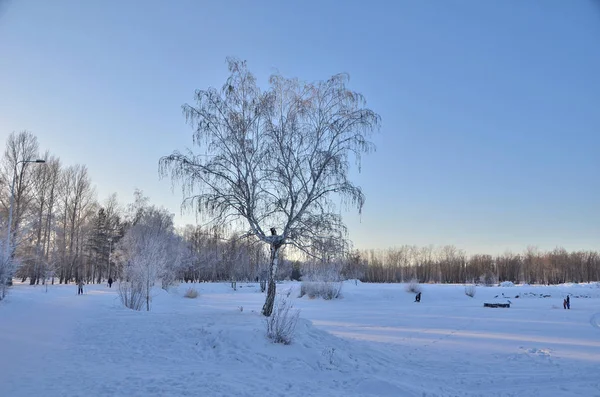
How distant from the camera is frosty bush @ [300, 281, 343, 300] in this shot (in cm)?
4166

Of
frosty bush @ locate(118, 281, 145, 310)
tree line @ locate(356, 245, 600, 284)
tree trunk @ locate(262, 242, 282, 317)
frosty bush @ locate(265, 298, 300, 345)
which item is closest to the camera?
frosty bush @ locate(265, 298, 300, 345)

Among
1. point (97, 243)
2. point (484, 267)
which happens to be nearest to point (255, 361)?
point (97, 243)

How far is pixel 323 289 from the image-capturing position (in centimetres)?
4181

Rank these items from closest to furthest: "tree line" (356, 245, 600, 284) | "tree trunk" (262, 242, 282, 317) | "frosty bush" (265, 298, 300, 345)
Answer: "frosty bush" (265, 298, 300, 345), "tree trunk" (262, 242, 282, 317), "tree line" (356, 245, 600, 284)

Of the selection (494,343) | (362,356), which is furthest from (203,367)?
(494,343)

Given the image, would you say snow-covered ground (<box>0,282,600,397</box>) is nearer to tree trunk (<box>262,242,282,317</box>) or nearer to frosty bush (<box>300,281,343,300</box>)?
tree trunk (<box>262,242,282,317</box>)

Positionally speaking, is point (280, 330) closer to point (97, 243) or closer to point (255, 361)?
point (255, 361)

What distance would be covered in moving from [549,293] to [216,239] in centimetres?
5283

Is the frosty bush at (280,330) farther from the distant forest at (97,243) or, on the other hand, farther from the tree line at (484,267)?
the tree line at (484,267)

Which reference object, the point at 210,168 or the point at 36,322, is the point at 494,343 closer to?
the point at 210,168

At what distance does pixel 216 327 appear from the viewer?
1240cm

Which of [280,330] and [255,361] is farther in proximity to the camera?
[280,330]

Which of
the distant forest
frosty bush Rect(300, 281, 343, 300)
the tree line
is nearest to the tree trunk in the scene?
the distant forest

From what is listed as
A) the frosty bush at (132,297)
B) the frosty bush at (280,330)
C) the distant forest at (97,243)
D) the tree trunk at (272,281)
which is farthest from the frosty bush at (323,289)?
the frosty bush at (280,330)
